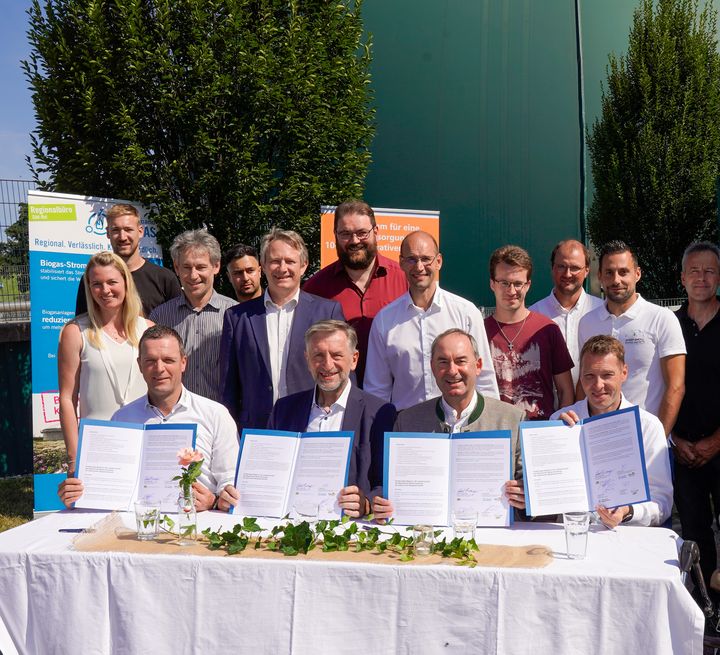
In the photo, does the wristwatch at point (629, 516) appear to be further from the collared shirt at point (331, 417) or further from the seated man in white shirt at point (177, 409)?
the seated man in white shirt at point (177, 409)

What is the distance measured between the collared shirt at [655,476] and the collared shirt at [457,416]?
0.35 m

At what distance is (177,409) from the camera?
3.57 metres

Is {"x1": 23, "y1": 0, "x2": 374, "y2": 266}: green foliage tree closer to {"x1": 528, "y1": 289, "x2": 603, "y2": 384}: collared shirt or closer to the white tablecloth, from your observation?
{"x1": 528, "y1": 289, "x2": 603, "y2": 384}: collared shirt

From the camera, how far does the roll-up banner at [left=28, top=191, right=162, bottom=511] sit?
6.45 m

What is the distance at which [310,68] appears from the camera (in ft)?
23.9

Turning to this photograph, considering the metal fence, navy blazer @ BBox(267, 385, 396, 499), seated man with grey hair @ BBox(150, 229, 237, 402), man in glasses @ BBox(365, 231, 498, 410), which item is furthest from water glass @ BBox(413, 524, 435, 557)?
the metal fence

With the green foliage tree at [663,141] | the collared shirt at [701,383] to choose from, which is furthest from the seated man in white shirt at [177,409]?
the green foliage tree at [663,141]

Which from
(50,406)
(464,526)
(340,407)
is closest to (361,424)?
(340,407)

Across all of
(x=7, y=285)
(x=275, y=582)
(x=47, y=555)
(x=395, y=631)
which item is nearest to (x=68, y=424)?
(x=47, y=555)

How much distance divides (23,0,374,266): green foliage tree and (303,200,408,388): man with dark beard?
8.53 feet

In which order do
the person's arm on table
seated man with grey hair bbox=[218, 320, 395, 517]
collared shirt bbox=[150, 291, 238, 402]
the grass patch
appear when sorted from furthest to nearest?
the grass patch < collared shirt bbox=[150, 291, 238, 402] < the person's arm on table < seated man with grey hair bbox=[218, 320, 395, 517]

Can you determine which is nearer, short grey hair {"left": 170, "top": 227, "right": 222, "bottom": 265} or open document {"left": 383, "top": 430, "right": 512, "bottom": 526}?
open document {"left": 383, "top": 430, "right": 512, "bottom": 526}

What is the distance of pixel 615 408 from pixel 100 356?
248 centimetres

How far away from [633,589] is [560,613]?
23 centimetres
